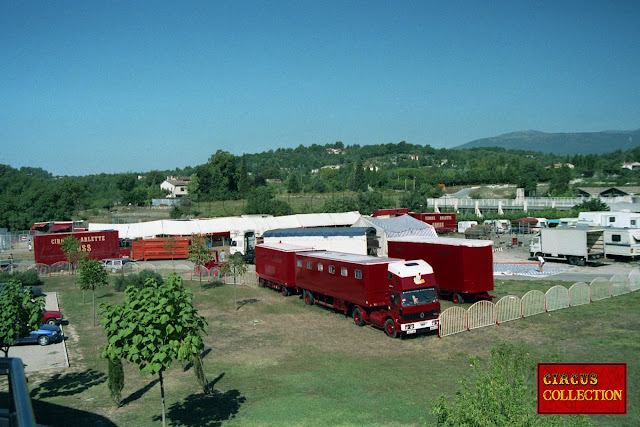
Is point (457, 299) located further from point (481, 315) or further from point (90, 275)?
point (90, 275)

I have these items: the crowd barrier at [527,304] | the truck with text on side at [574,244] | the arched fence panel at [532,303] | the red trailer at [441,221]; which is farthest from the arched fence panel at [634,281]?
the red trailer at [441,221]

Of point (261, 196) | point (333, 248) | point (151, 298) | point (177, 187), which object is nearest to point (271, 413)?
point (151, 298)

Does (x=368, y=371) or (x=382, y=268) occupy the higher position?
(x=382, y=268)

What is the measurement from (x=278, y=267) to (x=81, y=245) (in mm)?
23823

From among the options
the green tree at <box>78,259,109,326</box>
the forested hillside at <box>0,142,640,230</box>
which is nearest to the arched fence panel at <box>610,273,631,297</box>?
the green tree at <box>78,259,109,326</box>

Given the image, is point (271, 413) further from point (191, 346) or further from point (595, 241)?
point (595, 241)

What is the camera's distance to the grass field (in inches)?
506

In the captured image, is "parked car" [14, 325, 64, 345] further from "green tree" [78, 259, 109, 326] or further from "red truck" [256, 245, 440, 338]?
"red truck" [256, 245, 440, 338]

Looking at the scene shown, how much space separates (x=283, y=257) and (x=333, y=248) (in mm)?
6442

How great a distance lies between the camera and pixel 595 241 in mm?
37906

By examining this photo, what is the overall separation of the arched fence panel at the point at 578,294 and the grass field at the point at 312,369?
0.50 metres

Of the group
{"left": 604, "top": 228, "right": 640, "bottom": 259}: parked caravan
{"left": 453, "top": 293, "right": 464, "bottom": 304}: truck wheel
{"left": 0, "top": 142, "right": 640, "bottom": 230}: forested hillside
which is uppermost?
{"left": 0, "top": 142, "right": 640, "bottom": 230}: forested hillside

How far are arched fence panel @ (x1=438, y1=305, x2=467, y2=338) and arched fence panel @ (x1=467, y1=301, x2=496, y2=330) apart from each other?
29 cm

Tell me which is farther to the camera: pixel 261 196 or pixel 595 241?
pixel 261 196
